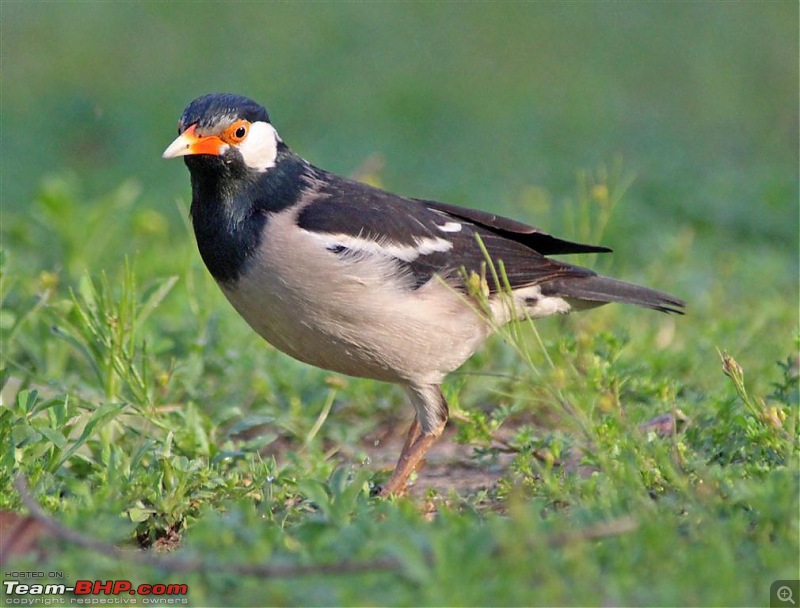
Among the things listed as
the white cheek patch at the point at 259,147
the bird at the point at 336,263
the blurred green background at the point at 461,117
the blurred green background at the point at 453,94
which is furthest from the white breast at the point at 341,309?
the blurred green background at the point at 453,94

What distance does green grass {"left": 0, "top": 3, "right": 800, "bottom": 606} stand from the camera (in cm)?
347

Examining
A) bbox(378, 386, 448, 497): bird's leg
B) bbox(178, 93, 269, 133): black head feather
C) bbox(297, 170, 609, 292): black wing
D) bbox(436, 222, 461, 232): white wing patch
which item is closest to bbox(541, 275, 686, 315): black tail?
bbox(297, 170, 609, 292): black wing

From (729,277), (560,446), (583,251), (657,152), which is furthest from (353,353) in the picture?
(657,152)

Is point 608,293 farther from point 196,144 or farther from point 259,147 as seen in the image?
point 196,144

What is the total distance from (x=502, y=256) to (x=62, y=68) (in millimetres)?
7940

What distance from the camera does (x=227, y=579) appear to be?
344cm

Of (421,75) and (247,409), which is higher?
(421,75)

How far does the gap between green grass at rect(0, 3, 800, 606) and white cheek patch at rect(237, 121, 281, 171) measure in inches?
28.8

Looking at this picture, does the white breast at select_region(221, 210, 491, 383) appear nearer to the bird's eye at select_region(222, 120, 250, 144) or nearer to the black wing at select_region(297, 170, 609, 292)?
the black wing at select_region(297, 170, 609, 292)

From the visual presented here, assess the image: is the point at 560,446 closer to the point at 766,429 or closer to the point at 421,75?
the point at 766,429

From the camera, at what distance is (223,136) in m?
5.21

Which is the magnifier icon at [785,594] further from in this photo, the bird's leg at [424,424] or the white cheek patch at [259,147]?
the white cheek patch at [259,147]

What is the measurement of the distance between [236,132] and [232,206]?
35cm

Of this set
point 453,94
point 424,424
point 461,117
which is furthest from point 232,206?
point 453,94
